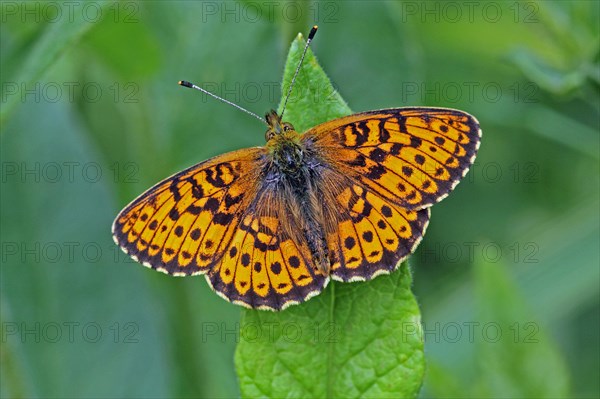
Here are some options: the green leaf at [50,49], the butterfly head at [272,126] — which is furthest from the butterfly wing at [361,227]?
the green leaf at [50,49]

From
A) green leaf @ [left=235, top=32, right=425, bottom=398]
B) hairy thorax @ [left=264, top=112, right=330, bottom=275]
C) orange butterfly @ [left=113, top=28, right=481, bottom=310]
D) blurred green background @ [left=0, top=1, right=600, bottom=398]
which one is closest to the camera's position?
green leaf @ [left=235, top=32, right=425, bottom=398]

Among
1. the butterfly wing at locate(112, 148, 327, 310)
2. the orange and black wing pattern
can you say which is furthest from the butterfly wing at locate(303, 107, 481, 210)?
the butterfly wing at locate(112, 148, 327, 310)

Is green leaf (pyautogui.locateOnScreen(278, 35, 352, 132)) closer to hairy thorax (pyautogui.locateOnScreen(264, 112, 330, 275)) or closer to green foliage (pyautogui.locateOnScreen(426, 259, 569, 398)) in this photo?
hairy thorax (pyautogui.locateOnScreen(264, 112, 330, 275))

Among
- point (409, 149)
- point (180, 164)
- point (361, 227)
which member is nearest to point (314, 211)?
point (361, 227)

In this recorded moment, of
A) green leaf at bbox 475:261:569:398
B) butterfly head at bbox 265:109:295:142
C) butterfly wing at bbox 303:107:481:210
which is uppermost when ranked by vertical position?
butterfly head at bbox 265:109:295:142


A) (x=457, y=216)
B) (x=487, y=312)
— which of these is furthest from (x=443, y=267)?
(x=487, y=312)

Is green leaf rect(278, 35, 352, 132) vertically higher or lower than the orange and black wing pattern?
higher

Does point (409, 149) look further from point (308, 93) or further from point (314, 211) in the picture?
point (308, 93)

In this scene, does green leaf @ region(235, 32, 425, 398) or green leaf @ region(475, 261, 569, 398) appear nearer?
green leaf @ region(235, 32, 425, 398)
